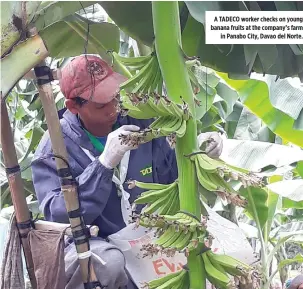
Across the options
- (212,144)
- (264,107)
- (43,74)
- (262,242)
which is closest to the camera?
(43,74)

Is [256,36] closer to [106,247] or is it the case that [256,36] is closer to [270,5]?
[270,5]

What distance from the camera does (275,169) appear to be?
2066mm

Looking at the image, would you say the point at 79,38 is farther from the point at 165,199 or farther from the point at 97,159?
the point at 165,199

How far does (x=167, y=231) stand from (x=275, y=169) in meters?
1.22

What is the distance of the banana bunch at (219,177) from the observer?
0.88 metres

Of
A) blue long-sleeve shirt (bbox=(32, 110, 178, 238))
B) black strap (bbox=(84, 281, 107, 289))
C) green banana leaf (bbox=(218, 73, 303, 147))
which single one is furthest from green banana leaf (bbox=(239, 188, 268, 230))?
black strap (bbox=(84, 281, 107, 289))

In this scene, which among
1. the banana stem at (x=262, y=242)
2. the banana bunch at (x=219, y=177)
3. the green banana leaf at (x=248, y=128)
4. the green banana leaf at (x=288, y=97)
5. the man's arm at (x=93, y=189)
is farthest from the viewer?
the green banana leaf at (x=248, y=128)

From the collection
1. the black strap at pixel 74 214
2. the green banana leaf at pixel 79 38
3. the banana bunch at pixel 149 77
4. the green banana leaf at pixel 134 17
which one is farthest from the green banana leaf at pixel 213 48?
the black strap at pixel 74 214

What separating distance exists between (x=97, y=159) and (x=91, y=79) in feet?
0.67

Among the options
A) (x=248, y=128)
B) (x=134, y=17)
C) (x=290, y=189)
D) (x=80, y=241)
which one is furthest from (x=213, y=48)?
(x=248, y=128)

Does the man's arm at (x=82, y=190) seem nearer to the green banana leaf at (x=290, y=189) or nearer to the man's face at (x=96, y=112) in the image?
the man's face at (x=96, y=112)

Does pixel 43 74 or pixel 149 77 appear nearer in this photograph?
pixel 149 77

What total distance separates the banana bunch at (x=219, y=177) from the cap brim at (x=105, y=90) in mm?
480

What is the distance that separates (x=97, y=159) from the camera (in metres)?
1.30
